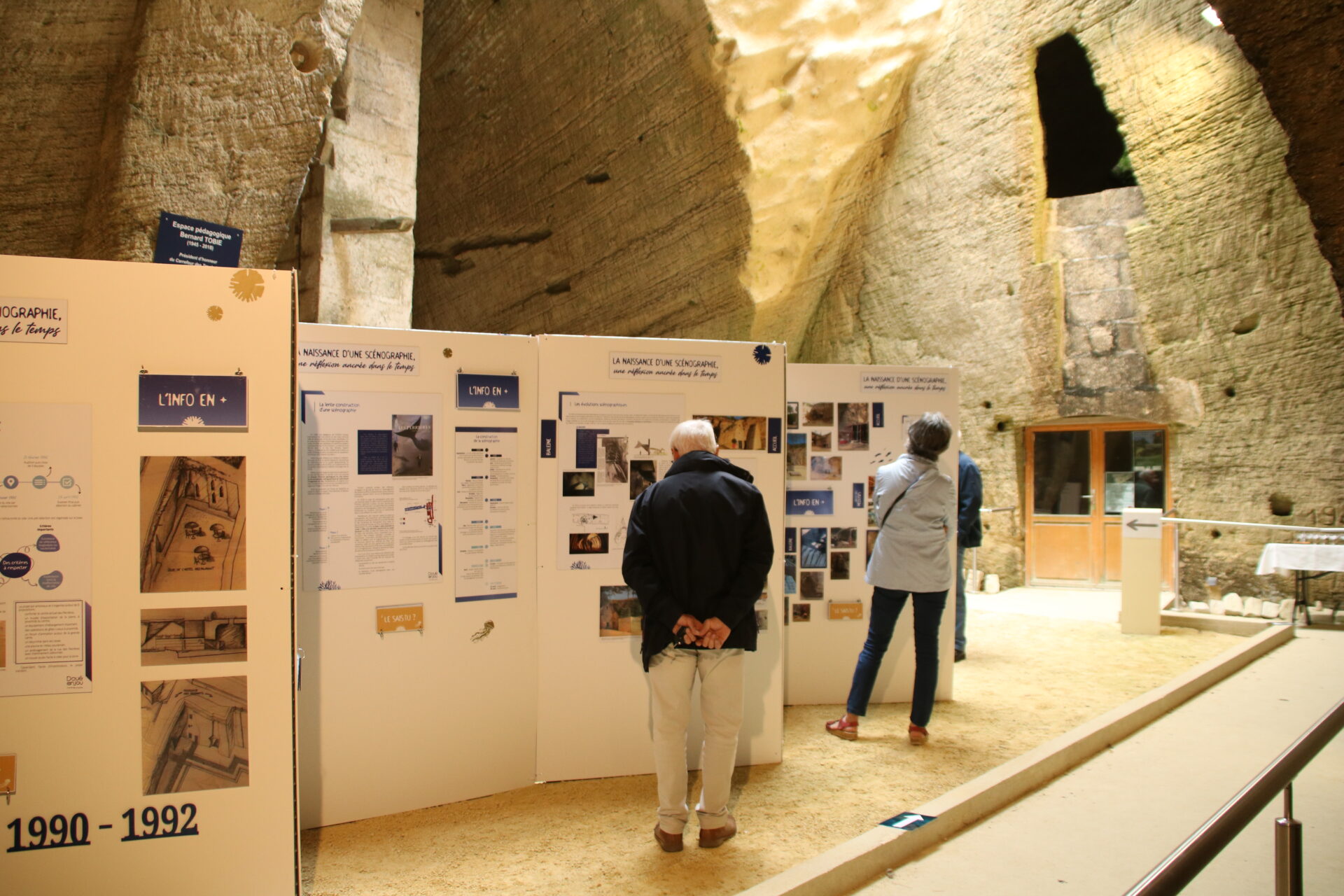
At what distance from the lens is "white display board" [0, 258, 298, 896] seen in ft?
7.51

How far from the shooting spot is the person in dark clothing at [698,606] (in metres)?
3.04

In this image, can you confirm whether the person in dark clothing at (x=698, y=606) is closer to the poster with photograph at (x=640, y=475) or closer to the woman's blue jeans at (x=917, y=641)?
the poster with photograph at (x=640, y=475)

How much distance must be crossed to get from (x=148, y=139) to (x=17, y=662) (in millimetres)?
3513

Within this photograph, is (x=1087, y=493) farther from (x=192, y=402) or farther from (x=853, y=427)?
(x=192, y=402)

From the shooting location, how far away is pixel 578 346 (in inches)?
147

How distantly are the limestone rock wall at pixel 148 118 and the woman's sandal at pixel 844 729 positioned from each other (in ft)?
14.0

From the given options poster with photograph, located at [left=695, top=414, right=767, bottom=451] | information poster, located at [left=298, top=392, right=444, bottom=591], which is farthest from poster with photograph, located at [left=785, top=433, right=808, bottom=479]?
information poster, located at [left=298, top=392, right=444, bottom=591]

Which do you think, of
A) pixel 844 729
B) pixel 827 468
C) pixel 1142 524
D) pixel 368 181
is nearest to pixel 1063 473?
pixel 1142 524

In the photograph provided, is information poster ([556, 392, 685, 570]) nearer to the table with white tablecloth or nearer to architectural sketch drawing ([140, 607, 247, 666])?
architectural sketch drawing ([140, 607, 247, 666])

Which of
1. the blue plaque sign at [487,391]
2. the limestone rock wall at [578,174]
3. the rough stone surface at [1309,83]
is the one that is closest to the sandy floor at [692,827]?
the blue plaque sign at [487,391]

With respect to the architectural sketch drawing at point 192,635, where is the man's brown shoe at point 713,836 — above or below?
below

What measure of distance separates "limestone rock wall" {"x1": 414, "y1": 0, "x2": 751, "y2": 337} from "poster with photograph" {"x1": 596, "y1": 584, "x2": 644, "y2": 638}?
5.95m

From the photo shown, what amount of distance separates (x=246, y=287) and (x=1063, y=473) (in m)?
10.6

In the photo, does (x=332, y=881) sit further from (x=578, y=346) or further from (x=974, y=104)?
(x=974, y=104)
